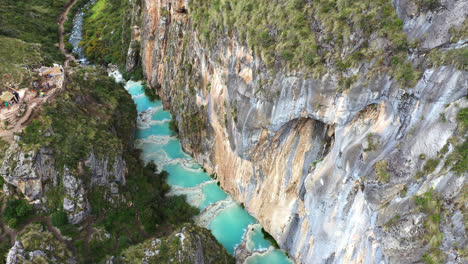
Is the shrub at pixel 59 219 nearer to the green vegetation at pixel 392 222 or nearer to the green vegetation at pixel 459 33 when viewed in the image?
the green vegetation at pixel 392 222

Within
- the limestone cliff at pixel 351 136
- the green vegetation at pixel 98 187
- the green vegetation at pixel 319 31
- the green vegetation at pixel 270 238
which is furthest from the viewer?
the green vegetation at pixel 270 238

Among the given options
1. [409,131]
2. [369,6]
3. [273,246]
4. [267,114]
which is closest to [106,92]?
[267,114]

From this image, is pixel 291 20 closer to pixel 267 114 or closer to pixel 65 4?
pixel 267 114

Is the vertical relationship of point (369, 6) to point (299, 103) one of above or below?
above

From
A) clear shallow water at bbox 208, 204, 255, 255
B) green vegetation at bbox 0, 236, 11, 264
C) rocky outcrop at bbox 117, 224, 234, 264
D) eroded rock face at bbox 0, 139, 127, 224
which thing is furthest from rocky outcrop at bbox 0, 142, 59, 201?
clear shallow water at bbox 208, 204, 255, 255

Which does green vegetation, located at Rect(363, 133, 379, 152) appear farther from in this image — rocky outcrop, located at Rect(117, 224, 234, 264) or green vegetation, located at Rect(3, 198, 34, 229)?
green vegetation, located at Rect(3, 198, 34, 229)

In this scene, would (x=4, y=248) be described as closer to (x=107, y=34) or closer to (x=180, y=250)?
(x=180, y=250)

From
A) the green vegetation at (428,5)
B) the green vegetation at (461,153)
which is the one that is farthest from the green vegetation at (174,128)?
the green vegetation at (461,153)
